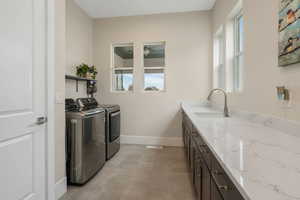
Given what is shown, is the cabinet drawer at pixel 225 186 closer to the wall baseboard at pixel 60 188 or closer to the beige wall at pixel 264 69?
the beige wall at pixel 264 69

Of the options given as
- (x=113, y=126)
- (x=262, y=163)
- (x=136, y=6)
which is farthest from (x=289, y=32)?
(x=136, y=6)

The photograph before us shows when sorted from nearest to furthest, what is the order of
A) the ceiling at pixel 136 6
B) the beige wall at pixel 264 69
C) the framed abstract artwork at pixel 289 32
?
the framed abstract artwork at pixel 289 32
the beige wall at pixel 264 69
the ceiling at pixel 136 6

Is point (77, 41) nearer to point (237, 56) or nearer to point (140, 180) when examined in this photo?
point (140, 180)

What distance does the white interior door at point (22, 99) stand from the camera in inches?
50.0

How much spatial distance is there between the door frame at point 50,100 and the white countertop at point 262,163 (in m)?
1.57

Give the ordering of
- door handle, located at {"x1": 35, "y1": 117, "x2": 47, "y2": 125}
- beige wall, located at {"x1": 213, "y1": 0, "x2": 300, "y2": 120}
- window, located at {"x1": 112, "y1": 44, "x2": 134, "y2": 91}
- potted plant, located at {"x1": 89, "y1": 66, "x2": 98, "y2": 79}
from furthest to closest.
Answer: window, located at {"x1": 112, "y1": 44, "x2": 134, "y2": 91} → potted plant, located at {"x1": 89, "y1": 66, "x2": 98, "y2": 79} → door handle, located at {"x1": 35, "y1": 117, "x2": 47, "y2": 125} → beige wall, located at {"x1": 213, "y1": 0, "x2": 300, "y2": 120}

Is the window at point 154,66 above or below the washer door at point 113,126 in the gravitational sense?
above

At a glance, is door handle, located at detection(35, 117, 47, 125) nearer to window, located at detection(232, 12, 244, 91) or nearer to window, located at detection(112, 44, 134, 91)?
window, located at detection(112, 44, 134, 91)

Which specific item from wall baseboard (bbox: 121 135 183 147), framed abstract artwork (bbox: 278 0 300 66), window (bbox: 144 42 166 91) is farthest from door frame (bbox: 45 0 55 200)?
window (bbox: 144 42 166 91)

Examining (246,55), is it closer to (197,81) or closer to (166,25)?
(197,81)

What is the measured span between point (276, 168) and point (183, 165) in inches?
89.0

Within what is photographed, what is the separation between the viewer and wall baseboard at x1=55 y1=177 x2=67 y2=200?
1.87 meters

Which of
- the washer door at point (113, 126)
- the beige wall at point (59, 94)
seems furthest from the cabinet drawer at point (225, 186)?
the washer door at point (113, 126)

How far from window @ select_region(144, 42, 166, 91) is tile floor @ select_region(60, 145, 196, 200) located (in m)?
1.58
